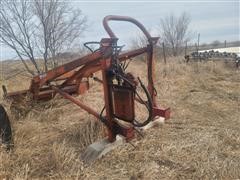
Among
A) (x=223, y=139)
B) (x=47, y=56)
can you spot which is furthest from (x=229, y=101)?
(x=47, y=56)

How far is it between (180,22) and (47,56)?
2717cm

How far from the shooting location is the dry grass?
135 inches

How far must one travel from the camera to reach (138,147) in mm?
4062

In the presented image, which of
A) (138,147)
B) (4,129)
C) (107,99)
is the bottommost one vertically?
(138,147)

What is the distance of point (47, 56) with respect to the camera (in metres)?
10.3

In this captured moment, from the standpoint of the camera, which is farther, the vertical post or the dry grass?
the vertical post

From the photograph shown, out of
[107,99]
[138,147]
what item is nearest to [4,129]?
[107,99]

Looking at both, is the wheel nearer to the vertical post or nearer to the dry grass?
the dry grass

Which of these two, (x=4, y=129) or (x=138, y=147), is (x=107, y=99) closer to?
(x=138, y=147)

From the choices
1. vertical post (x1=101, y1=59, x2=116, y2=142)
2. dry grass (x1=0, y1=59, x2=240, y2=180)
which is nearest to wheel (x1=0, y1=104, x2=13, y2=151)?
dry grass (x1=0, y1=59, x2=240, y2=180)

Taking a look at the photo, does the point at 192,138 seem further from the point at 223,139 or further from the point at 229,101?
the point at 229,101

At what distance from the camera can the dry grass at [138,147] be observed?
3424 mm

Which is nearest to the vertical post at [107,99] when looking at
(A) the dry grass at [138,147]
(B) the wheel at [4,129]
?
(A) the dry grass at [138,147]

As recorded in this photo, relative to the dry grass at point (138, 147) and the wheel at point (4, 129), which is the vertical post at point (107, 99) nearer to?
the dry grass at point (138, 147)
